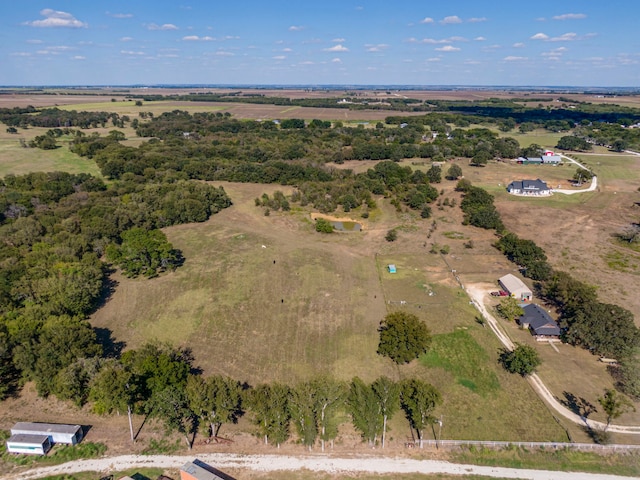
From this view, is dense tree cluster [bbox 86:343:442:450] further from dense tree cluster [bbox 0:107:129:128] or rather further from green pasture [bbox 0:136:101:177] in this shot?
dense tree cluster [bbox 0:107:129:128]

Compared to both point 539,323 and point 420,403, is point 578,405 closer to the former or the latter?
point 539,323

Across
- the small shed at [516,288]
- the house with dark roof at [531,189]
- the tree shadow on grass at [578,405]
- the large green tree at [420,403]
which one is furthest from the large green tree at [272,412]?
the house with dark roof at [531,189]

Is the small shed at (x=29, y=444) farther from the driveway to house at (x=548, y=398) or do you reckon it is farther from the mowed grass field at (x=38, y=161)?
the mowed grass field at (x=38, y=161)

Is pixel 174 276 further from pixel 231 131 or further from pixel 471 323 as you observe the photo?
pixel 231 131

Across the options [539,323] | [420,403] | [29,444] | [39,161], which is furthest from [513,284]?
[39,161]

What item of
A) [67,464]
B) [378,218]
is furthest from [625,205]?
[67,464]

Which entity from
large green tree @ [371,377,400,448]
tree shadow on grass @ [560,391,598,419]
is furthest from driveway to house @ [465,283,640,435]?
large green tree @ [371,377,400,448]
